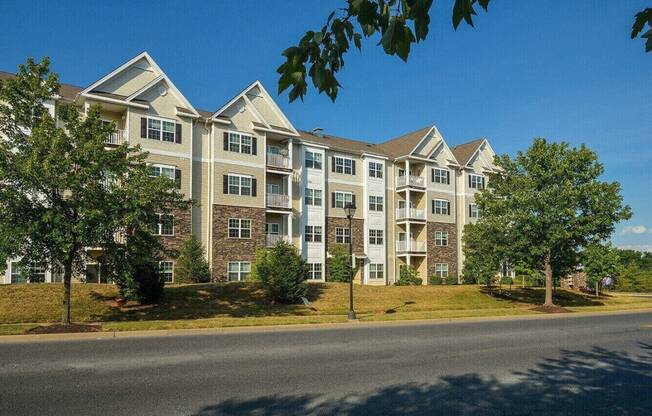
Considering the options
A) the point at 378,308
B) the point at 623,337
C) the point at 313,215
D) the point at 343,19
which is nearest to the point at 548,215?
the point at 378,308

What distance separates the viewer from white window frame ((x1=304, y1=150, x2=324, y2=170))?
132 feet

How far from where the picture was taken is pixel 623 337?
16.0 m

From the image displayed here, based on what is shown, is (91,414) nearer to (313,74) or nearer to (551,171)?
(313,74)

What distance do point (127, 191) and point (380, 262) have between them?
29.8 meters

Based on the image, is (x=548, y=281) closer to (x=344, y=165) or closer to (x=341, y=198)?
(x=341, y=198)

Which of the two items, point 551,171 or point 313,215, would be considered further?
point 313,215

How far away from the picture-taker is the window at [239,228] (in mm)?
34969

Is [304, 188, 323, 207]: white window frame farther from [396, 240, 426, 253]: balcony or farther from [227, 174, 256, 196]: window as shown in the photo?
[396, 240, 426, 253]: balcony

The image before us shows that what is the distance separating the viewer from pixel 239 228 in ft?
116

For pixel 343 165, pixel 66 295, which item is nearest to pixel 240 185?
pixel 343 165

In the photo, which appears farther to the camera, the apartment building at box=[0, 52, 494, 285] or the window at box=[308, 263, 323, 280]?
the window at box=[308, 263, 323, 280]

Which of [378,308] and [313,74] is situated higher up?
[313,74]

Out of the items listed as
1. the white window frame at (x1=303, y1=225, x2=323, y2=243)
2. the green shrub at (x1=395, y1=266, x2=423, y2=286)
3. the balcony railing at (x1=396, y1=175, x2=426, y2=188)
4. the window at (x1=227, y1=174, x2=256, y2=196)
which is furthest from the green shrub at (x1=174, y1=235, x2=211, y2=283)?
the balcony railing at (x1=396, y1=175, x2=426, y2=188)

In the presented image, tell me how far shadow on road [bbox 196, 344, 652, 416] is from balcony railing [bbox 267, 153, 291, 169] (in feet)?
96.2
